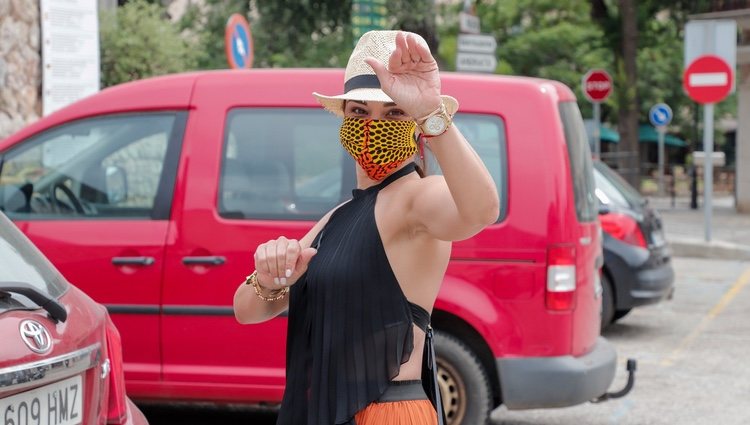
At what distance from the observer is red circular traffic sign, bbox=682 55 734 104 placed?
16188mm

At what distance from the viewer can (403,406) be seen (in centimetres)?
279

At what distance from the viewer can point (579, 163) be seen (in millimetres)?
5980

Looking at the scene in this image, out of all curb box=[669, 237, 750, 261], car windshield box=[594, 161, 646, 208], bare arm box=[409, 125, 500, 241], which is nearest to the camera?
bare arm box=[409, 125, 500, 241]

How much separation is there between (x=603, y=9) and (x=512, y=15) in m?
10.3

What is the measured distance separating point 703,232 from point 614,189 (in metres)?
11.1

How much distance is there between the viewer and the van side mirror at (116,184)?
592 cm

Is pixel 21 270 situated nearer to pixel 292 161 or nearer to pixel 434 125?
pixel 434 125

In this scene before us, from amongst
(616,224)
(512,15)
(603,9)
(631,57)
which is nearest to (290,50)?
(616,224)

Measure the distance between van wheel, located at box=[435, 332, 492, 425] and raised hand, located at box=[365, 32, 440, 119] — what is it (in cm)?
338

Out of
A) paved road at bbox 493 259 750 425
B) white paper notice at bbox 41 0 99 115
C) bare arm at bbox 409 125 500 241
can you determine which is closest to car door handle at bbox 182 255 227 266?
paved road at bbox 493 259 750 425

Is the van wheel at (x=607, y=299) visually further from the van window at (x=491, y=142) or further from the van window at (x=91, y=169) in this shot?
the van window at (x=91, y=169)

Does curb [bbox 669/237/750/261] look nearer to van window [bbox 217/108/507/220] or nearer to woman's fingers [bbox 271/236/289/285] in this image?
van window [bbox 217/108/507/220]

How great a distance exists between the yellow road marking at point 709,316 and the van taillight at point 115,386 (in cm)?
585

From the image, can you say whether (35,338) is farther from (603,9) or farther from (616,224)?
(603,9)
